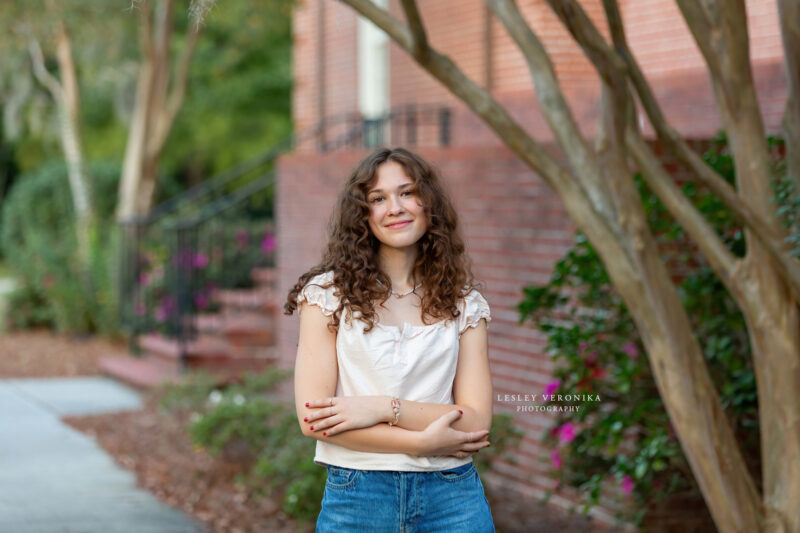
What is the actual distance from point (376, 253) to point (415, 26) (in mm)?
1398

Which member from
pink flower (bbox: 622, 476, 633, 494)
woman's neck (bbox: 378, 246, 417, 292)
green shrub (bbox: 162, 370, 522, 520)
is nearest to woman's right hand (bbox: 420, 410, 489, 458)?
woman's neck (bbox: 378, 246, 417, 292)

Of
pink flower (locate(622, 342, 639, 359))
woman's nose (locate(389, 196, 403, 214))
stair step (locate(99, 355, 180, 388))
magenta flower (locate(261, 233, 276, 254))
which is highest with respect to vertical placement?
woman's nose (locate(389, 196, 403, 214))

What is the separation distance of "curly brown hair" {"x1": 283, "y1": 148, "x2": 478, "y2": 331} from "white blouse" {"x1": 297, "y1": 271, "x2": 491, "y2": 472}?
1.3 inches

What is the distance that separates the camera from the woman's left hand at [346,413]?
9.15 feet

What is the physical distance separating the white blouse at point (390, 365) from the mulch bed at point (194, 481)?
10.4 ft

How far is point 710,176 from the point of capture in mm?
4262

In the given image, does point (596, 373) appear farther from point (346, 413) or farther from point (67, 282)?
point (67, 282)

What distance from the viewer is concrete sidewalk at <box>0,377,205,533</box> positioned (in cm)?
638

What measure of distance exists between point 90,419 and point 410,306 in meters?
7.24

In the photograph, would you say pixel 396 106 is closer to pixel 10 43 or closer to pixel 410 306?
pixel 10 43

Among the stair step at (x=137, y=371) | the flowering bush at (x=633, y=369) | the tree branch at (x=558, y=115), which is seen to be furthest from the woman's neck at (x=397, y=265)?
the stair step at (x=137, y=371)

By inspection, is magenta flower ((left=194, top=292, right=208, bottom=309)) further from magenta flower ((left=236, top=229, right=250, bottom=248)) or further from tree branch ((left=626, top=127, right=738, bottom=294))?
tree branch ((left=626, top=127, right=738, bottom=294))

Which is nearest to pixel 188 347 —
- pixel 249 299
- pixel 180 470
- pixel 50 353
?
pixel 249 299

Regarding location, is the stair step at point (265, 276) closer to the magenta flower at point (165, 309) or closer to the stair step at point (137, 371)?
the magenta flower at point (165, 309)
